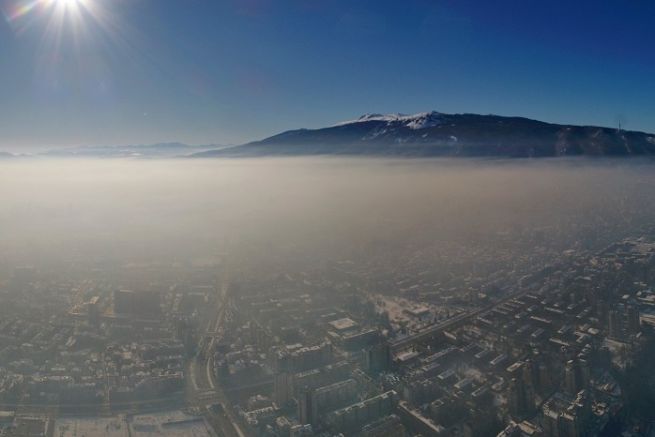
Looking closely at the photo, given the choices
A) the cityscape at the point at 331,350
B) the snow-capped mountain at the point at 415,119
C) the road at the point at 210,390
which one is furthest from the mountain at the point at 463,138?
the road at the point at 210,390

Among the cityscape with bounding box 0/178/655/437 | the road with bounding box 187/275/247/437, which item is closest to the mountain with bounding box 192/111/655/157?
Result: the cityscape with bounding box 0/178/655/437

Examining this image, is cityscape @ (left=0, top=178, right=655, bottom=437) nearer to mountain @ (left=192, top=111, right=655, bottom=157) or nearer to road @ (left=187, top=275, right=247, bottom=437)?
road @ (left=187, top=275, right=247, bottom=437)

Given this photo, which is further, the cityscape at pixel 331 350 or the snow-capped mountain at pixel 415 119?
the snow-capped mountain at pixel 415 119

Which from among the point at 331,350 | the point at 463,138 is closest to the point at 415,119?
the point at 463,138

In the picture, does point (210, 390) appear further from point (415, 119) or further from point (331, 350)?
point (415, 119)

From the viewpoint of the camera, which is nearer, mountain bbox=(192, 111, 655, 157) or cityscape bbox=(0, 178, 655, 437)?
cityscape bbox=(0, 178, 655, 437)

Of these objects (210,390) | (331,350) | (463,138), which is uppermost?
(463,138)

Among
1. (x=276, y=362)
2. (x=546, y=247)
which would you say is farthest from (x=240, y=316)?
(x=546, y=247)

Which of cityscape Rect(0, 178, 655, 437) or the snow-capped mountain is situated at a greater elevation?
the snow-capped mountain

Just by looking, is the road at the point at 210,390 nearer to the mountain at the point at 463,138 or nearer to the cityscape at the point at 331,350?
the cityscape at the point at 331,350
